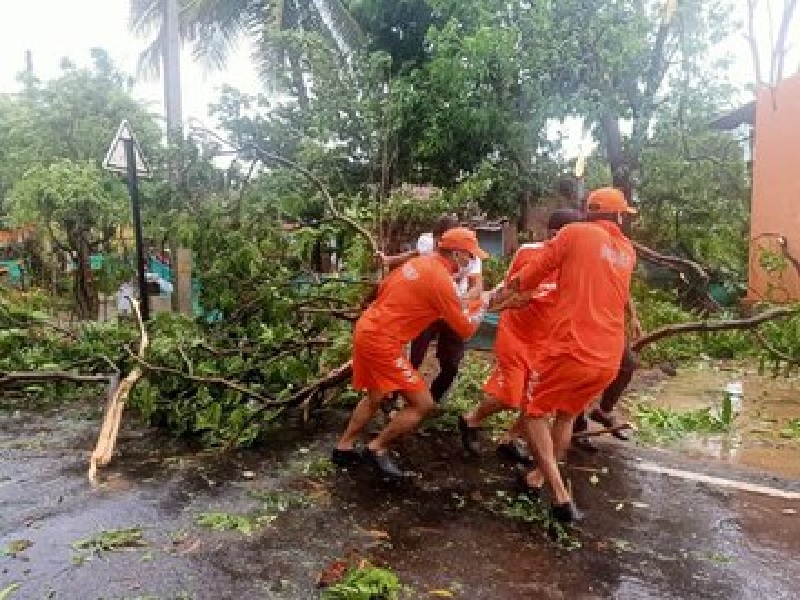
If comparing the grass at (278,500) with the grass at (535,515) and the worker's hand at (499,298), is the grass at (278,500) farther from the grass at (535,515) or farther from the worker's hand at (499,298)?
the worker's hand at (499,298)

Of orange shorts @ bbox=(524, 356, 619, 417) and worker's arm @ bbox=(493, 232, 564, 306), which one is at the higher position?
worker's arm @ bbox=(493, 232, 564, 306)

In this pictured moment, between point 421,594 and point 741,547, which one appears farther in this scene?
point 741,547

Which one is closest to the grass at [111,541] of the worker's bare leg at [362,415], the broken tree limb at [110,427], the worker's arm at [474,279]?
the broken tree limb at [110,427]

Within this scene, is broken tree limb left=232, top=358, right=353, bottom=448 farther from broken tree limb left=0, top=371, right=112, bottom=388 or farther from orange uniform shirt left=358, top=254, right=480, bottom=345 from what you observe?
broken tree limb left=0, top=371, right=112, bottom=388

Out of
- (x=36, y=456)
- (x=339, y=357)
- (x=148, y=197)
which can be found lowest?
(x=36, y=456)

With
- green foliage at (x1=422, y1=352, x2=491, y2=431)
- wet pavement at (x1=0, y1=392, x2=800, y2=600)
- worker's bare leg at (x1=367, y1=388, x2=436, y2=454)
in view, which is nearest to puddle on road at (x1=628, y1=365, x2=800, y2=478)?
wet pavement at (x1=0, y1=392, x2=800, y2=600)

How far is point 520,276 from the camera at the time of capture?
14.8ft

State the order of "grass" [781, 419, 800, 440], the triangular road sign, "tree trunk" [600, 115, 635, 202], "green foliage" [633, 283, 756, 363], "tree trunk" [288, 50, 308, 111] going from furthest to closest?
"tree trunk" [288, 50, 308, 111] < "tree trunk" [600, 115, 635, 202] < the triangular road sign < "green foliage" [633, 283, 756, 363] < "grass" [781, 419, 800, 440]

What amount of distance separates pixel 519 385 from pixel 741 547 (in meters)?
1.47

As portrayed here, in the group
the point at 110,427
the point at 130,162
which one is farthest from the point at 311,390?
the point at 130,162

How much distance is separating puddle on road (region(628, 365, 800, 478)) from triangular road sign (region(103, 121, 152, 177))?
18.8 ft

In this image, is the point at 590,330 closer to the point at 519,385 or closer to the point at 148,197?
the point at 519,385

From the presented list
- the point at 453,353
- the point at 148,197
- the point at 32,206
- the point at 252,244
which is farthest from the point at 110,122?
the point at 453,353

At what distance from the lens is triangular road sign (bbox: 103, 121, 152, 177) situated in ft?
27.4
